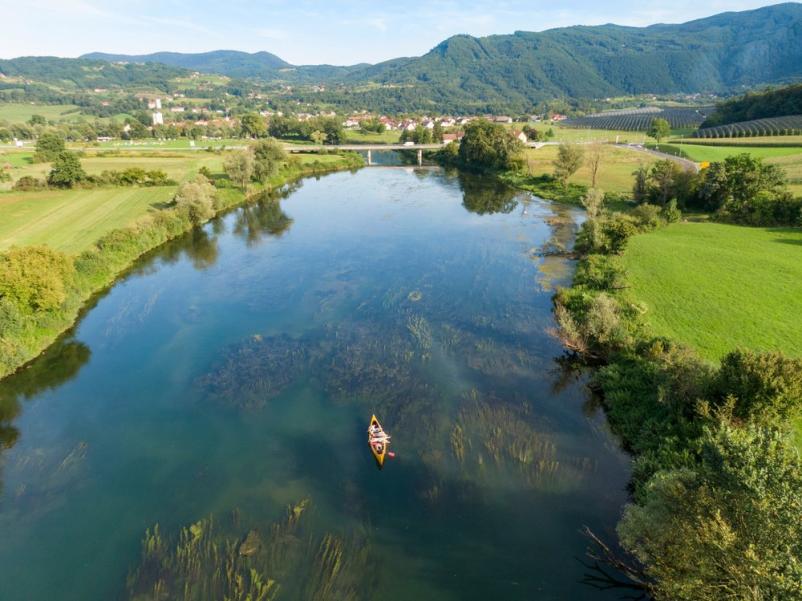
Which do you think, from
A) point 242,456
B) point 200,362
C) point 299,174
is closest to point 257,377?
point 200,362

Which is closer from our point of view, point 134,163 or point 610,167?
point 610,167

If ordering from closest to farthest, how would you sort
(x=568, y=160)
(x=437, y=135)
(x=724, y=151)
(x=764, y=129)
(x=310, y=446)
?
(x=310, y=446)
(x=568, y=160)
(x=724, y=151)
(x=764, y=129)
(x=437, y=135)

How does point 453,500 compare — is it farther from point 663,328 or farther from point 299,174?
point 299,174

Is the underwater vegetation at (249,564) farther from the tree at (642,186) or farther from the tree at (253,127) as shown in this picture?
the tree at (253,127)

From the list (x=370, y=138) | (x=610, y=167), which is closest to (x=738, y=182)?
(x=610, y=167)

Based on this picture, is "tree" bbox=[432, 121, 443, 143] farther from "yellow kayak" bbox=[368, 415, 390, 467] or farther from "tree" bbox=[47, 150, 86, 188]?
"yellow kayak" bbox=[368, 415, 390, 467]

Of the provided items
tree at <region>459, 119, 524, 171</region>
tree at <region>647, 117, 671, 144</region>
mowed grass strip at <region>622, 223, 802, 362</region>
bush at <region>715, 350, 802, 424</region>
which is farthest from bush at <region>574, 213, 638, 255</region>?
tree at <region>647, 117, 671, 144</region>

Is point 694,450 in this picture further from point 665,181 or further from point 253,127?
point 253,127
